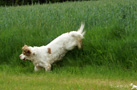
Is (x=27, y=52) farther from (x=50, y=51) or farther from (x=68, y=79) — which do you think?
(x=68, y=79)

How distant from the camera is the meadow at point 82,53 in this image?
26.3 ft

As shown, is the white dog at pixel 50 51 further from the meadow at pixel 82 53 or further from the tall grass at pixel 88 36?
the tall grass at pixel 88 36

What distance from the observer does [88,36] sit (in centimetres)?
1091

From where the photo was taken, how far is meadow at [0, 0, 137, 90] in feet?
26.3

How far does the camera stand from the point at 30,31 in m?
12.4

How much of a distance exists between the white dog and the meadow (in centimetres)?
37

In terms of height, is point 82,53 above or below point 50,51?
below

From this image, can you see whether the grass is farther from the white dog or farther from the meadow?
the white dog

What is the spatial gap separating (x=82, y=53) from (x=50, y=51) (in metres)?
1.22

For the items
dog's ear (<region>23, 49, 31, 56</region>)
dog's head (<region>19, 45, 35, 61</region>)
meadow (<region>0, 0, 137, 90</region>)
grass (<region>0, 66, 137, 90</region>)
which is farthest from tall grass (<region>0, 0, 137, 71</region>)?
dog's ear (<region>23, 49, 31, 56</region>)

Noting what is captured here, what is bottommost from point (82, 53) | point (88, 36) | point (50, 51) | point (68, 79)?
point (68, 79)

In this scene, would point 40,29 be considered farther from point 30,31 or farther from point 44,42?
point 44,42

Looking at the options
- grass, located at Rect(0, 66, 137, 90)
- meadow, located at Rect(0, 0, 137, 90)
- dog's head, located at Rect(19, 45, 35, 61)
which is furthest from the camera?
dog's head, located at Rect(19, 45, 35, 61)

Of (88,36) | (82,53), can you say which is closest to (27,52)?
(82,53)
